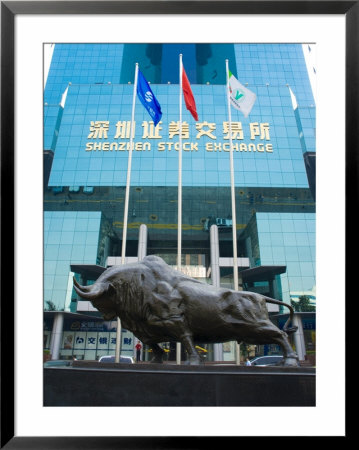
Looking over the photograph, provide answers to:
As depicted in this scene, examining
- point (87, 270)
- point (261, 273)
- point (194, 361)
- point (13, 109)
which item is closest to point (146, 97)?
point (194, 361)

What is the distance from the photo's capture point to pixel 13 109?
5.05 metres

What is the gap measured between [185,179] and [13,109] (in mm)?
31015

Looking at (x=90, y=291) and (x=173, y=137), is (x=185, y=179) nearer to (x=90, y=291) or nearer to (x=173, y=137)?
(x=173, y=137)

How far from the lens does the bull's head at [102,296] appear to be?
794 centimetres

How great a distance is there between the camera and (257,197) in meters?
36.7

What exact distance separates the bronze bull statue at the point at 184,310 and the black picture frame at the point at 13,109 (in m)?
3.55

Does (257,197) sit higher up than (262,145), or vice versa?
(262,145)

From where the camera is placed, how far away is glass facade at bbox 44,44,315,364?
3372 cm

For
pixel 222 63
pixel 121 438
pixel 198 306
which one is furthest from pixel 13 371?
pixel 222 63

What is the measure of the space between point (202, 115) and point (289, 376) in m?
33.1

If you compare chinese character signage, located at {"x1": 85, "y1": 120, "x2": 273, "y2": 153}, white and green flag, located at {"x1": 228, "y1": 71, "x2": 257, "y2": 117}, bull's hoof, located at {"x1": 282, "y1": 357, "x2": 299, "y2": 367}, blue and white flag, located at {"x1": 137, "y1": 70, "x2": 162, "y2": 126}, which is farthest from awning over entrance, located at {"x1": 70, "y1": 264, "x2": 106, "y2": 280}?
bull's hoof, located at {"x1": 282, "y1": 357, "x2": 299, "y2": 367}

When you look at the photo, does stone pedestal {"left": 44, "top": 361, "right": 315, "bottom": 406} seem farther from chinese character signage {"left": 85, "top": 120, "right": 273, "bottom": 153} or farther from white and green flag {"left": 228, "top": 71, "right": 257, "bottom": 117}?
chinese character signage {"left": 85, "top": 120, "right": 273, "bottom": 153}

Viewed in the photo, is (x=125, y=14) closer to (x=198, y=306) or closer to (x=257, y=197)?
(x=198, y=306)

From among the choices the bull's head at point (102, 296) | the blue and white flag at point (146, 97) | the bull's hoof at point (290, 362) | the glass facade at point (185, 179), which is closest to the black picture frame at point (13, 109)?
the bull's head at point (102, 296)
